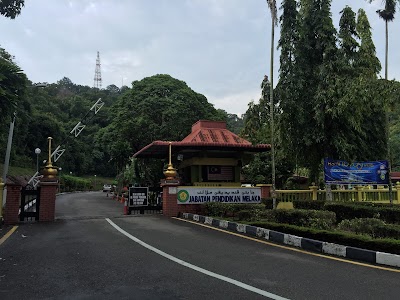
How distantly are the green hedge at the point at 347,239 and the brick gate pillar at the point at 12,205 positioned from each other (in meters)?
9.06

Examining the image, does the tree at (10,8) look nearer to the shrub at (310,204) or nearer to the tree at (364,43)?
the shrub at (310,204)

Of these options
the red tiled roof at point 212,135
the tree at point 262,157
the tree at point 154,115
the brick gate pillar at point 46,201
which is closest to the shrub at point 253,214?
the red tiled roof at point 212,135

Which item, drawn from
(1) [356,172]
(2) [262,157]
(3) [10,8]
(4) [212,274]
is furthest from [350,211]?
(2) [262,157]

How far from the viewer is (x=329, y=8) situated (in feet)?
58.2

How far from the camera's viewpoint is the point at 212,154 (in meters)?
18.5

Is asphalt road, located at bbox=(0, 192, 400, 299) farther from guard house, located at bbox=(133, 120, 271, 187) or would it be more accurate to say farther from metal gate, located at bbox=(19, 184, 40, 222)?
guard house, located at bbox=(133, 120, 271, 187)

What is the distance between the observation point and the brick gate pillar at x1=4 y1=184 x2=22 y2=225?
1291 centimetres

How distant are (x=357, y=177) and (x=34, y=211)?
13.9 meters

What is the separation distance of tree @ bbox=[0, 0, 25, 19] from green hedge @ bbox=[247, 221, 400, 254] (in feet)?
25.8

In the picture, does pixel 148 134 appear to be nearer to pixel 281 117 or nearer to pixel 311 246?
pixel 281 117

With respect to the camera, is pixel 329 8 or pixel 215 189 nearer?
pixel 215 189

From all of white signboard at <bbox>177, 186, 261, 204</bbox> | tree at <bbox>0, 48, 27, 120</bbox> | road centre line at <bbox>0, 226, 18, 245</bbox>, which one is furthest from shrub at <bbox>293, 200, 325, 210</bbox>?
tree at <bbox>0, 48, 27, 120</bbox>

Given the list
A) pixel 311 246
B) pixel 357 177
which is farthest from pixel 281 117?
pixel 311 246

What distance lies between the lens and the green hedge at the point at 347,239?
7078mm
